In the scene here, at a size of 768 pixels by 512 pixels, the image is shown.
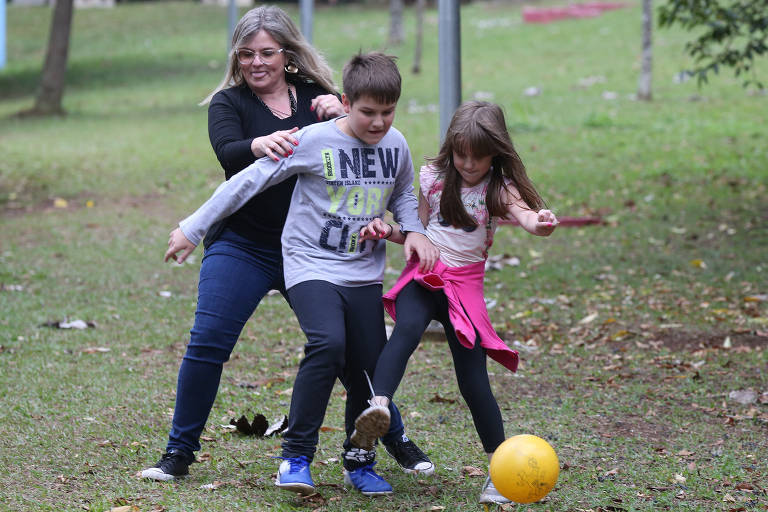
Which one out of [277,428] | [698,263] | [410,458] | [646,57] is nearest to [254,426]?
[277,428]

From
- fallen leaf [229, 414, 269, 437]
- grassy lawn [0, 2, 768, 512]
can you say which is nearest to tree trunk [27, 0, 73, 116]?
grassy lawn [0, 2, 768, 512]

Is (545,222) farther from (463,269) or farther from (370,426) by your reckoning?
(370,426)

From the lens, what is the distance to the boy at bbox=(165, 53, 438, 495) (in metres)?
3.87

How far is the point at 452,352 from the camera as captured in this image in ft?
13.2

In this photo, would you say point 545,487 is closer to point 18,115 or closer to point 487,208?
point 487,208

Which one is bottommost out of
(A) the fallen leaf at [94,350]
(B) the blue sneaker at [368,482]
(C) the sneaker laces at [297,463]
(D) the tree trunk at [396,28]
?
(A) the fallen leaf at [94,350]

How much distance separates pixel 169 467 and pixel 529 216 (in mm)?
1853

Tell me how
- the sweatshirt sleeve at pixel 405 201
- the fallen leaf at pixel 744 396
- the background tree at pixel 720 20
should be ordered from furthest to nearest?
1. the background tree at pixel 720 20
2. the fallen leaf at pixel 744 396
3. the sweatshirt sleeve at pixel 405 201

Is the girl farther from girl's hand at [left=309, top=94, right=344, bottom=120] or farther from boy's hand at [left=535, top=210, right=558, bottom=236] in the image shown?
girl's hand at [left=309, top=94, right=344, bottom=120]

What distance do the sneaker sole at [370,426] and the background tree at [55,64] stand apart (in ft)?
67.2

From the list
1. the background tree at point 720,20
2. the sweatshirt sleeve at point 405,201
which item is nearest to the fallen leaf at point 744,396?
the sweatshirt sleeve at point 405,201

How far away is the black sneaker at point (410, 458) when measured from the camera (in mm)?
4348

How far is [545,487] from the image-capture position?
3732 millimetres

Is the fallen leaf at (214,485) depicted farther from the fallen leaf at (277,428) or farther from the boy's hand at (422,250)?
the boy's hand at (422,250)
